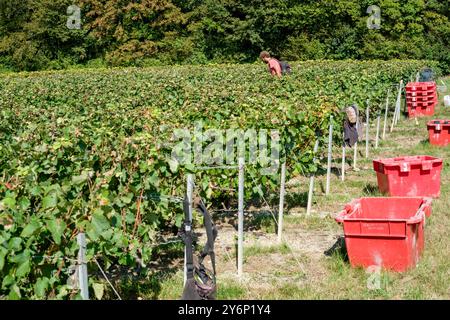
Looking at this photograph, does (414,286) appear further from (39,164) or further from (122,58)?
(122,58)

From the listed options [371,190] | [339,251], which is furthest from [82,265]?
[371,190]

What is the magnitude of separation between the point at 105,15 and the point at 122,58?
400 cm

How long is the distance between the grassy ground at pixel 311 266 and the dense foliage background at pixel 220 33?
40.1 meters

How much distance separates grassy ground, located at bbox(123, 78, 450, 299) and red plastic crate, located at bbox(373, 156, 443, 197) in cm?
24

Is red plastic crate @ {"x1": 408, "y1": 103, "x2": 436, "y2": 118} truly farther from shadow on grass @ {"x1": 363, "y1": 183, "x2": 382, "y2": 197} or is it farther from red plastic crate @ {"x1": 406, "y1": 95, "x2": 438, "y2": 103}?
shadow on grass @ {"x1": 363, "y1": 183, "x2": 382, "y2": 197}

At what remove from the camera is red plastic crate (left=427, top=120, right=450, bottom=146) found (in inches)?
527

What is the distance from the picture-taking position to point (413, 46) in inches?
1839

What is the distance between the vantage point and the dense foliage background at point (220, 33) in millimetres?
48188

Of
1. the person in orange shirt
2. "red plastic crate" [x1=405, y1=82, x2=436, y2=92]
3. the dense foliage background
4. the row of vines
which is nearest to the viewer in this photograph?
the row of vines

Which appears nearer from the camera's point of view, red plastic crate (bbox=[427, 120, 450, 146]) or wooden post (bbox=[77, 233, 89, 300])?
wooden post (bbox=[77, 233, 89, 300])

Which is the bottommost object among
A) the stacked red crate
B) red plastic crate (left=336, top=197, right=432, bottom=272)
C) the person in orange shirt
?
red plastic crate (left=336, top=197, right=432, bottom=272)

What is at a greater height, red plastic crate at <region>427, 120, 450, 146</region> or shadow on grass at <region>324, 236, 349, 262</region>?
red plastic crate at <region>427, 120, 450, 146</region>

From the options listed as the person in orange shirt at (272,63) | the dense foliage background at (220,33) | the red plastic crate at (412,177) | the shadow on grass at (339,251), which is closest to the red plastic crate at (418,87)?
the person in orange shirt at (272,63)

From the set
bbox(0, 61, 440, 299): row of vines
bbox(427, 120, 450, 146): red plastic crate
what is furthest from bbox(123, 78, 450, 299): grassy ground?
bbox(427, 120, 450, 146): red plastic crate
